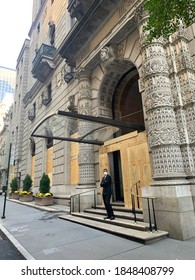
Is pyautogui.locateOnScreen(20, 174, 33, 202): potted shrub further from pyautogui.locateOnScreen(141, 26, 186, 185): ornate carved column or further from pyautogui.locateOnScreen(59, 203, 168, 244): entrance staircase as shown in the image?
pyautogui.locateOnScreen(141, 26, 186, 185): ornate carved column

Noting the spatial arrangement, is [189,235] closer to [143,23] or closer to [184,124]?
[184,124]

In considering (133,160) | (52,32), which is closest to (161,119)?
(133,160)

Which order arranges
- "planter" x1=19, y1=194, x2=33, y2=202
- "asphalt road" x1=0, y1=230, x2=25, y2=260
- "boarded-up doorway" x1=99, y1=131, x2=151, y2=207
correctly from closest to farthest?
"asphalt road" x1=0, y1=230, x2=25, y2=260, "boarded-up doorway" x1=99, y1=131, x2=151, y2=207, "planter" x1=19, y1=194, x2=33, y2=202

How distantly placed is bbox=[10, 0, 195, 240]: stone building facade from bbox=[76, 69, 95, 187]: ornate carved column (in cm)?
5

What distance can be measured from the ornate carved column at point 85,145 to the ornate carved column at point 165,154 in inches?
165

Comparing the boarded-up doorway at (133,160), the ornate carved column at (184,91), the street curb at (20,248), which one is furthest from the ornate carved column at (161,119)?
the street curb at (20,248)

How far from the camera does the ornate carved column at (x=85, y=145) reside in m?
10.0

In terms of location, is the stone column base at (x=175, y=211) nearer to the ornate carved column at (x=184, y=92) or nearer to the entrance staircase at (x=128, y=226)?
the entrance staircase at (x=128, y=226)

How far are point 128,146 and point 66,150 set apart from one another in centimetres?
673

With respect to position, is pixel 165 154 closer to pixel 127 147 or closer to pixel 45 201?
pixel 127 147

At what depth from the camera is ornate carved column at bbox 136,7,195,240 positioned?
542 cm

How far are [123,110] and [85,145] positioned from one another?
9.81 ft

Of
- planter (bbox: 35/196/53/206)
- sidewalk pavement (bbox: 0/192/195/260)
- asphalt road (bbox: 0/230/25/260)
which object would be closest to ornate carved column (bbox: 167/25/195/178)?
sidewalk pavement (bbox: 0/192/195/260)

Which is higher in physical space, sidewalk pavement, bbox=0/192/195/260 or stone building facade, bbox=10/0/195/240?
stone building facade, bbox=10/0/195/240
